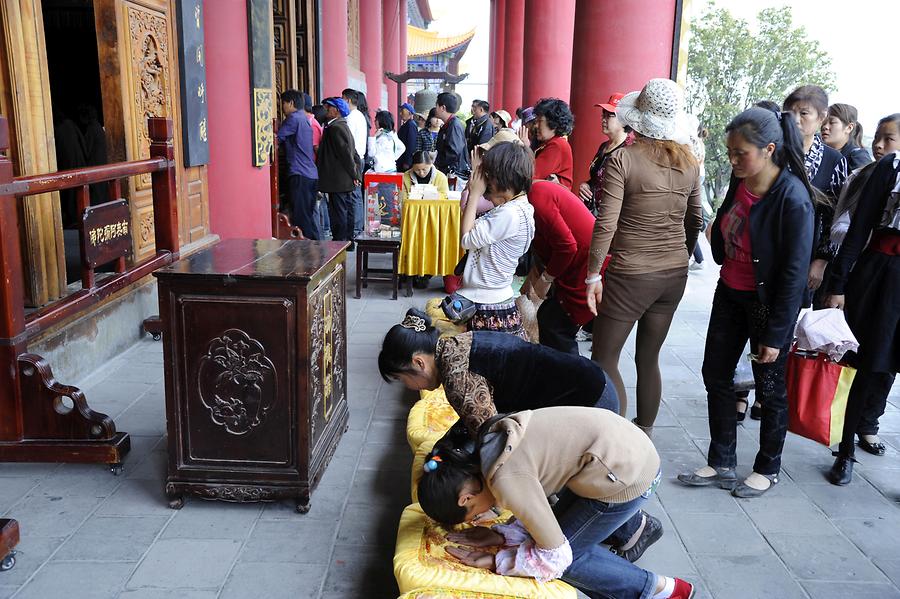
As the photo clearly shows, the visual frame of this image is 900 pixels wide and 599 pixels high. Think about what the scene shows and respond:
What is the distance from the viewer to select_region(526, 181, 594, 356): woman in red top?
310 cm

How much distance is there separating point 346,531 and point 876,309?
213 centimetres

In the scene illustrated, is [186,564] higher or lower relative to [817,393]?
lower

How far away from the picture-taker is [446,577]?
1995 millimetres

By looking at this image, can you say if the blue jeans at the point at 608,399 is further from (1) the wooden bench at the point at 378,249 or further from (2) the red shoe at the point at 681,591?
(1) the wooden bench at the point at 378,249

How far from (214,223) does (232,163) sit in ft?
1.50

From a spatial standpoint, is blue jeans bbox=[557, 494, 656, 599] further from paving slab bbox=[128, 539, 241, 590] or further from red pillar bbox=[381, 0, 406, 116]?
red pillar bbox=[381, 0, 406, 116]

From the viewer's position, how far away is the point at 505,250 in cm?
294

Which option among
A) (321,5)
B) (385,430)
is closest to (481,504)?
(385,430)

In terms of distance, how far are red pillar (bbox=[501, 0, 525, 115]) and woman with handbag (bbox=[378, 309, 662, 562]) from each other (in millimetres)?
15813

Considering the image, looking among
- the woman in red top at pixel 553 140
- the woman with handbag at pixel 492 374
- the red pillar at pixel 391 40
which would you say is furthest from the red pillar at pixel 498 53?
the woman with handbag at pixel 492 374

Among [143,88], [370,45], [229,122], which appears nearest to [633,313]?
[143,88]

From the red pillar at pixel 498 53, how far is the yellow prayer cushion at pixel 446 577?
18.2m

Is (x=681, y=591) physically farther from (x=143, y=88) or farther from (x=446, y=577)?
(x=143, y=88)

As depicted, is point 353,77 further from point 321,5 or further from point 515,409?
point 515,409
